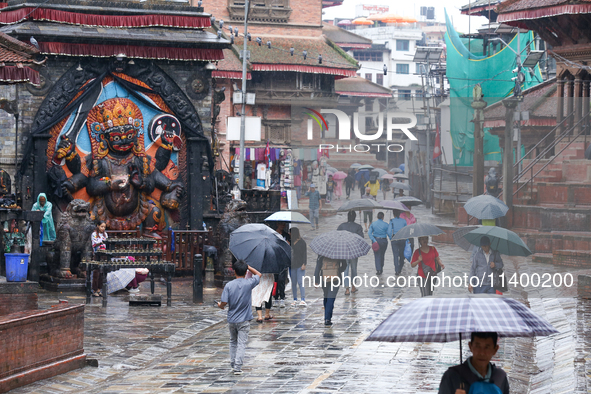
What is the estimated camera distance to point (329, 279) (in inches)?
579

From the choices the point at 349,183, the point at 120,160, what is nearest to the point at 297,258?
the point at 120,160

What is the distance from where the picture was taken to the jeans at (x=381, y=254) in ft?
64.0

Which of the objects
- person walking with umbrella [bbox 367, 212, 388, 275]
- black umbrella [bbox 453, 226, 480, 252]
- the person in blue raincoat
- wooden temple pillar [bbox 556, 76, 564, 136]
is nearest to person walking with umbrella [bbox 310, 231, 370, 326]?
black umbrella [bbox 453, 226, 480, 252]

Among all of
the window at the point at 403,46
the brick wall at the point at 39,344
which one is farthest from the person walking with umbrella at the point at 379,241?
the window at the point at 403,46

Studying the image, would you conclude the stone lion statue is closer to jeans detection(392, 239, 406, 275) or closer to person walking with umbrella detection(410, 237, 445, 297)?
jeans detection(392, 239, 406, 275)

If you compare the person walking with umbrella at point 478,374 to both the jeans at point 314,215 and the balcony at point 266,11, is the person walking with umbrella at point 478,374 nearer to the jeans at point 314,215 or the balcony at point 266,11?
the jeans at point 314,215

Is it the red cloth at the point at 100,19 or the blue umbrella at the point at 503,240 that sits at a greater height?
the red cloth at the point at 100,19

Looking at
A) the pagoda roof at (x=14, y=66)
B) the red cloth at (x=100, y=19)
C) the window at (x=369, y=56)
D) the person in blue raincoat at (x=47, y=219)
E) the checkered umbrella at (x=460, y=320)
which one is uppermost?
the window at (x=369, y=56)

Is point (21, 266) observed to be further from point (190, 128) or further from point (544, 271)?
point (544, 271)

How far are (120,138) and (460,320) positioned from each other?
1543 cm

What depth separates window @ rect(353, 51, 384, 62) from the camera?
88.1 m

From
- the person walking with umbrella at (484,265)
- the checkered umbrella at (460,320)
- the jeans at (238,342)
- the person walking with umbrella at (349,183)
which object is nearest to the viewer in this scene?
the checkered umbrella at (460,320)

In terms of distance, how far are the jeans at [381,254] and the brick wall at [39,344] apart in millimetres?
9160

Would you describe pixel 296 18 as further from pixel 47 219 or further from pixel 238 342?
pixel 238 342
